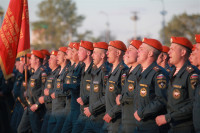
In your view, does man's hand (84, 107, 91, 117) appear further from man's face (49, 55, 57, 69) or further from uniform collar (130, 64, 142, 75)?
man's face (49, 55, 57, 69)

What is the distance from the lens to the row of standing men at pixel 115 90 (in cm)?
573

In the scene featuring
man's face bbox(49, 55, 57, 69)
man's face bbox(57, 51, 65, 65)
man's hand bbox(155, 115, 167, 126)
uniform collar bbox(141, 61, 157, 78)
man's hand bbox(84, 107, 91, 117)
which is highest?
uniform collar bbox(141, 61, 157, 78)

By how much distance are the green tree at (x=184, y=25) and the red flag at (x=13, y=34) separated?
32.9 meters

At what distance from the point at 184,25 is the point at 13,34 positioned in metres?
41.3

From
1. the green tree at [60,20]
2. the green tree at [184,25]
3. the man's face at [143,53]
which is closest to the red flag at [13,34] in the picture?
the man's face at [143,53]

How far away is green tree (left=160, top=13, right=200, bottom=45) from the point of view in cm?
4453

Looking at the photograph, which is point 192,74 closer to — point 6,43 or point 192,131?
point 192,131

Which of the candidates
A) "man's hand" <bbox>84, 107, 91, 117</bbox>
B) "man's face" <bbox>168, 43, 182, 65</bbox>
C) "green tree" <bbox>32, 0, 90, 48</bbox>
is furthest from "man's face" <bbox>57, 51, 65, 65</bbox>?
"green tree" <bbox>32, 0, 90, 48</bbox>

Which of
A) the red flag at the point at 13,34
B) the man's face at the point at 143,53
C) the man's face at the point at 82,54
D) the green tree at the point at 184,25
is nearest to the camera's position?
the man's face at the point at 143,53

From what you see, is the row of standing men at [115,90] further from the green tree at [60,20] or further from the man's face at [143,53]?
the green tree at [60,20]

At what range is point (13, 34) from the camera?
926 cm

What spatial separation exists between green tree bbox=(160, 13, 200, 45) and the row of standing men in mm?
32916

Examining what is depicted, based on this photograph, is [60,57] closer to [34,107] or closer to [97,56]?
[34,107]

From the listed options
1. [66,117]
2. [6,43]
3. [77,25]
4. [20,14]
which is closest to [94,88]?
[66,117]
